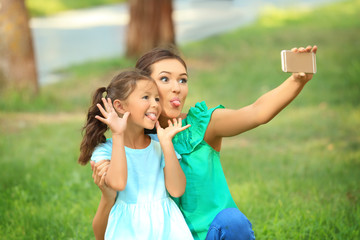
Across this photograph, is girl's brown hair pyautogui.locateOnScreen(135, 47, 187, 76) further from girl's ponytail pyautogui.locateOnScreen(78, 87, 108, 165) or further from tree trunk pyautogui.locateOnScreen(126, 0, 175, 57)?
tree trunk pyautogui.locateOnScreen(126, 0, 175, 57)

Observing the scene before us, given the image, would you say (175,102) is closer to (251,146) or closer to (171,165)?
(171,165)

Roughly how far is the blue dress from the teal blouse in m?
0.21

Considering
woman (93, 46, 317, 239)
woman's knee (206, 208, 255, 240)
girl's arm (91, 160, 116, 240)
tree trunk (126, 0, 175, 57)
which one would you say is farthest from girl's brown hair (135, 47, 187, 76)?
tree trunk (126, 0, 175, 57)

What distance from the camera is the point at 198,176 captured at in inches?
119

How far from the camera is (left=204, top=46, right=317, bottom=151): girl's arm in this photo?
2.68 m

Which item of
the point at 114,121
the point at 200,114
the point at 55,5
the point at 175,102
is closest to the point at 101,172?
the point at 114,121

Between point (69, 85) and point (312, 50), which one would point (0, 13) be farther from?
point (312, 50)

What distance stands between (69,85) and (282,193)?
641 centimetres

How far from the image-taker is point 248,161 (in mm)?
6000

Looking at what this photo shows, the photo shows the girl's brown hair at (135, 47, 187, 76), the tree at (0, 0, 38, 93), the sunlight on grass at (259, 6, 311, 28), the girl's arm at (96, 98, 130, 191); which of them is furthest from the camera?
the sunlight on grass at (259, 6, 311, 28)

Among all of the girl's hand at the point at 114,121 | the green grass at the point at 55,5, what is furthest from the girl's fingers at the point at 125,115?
the green grass at the point at 55,5

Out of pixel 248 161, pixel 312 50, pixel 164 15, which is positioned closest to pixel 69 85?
pixel 164 15

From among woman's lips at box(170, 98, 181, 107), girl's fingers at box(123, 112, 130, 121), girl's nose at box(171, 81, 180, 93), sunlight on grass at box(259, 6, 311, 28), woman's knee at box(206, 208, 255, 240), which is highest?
girl's nose at box(171, 81, 180, 93)

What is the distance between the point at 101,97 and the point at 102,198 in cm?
51
